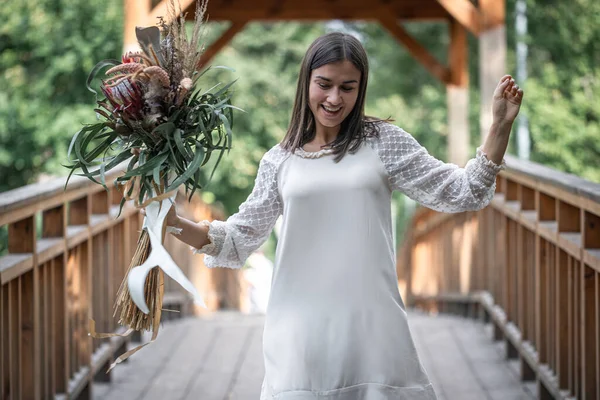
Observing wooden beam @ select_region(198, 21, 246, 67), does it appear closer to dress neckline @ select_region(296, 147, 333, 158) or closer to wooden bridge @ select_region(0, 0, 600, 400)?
wooden bridge @ select_region(0, 0, 600, 400)

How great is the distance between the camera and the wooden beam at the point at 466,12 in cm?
717

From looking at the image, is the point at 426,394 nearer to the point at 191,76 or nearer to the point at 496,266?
the point at 191,76

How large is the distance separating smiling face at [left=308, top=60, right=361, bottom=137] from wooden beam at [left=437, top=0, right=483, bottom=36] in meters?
4.81

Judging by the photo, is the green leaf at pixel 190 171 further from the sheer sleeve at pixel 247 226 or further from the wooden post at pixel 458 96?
the wooden post at pixel 458 96

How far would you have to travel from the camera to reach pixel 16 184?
43.4ft

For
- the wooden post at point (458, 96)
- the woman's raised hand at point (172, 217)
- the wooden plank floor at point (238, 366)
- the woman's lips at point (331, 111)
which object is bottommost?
the wooden plank floor at point (238, 366)

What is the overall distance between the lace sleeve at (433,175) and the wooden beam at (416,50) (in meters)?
7.05

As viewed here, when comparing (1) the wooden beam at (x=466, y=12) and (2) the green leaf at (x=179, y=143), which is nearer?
(2) the green leaf at (x=179, y=143)

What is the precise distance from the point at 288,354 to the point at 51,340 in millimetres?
1602

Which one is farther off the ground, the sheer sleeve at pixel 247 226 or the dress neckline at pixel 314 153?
the dress neckline at pixel 314 153

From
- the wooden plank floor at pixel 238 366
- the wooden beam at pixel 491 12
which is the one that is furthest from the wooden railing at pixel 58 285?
the wooden beam at pixel 491 12

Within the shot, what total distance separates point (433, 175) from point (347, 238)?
0.29 m

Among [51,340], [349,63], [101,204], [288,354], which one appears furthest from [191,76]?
[101,204]

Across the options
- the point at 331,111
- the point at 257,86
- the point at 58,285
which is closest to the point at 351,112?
the point at 331,111
